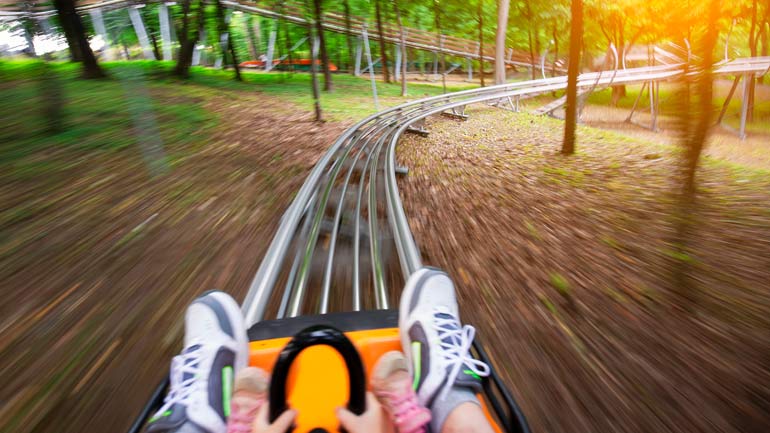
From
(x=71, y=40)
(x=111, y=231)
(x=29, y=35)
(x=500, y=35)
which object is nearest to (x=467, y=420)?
(x=111, y=231)

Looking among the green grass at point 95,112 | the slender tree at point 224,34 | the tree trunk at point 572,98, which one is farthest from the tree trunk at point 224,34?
the tree trunk at point 572,98

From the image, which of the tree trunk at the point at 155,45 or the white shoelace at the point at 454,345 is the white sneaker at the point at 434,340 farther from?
the tree trunk at the point at 155,45

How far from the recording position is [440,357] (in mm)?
1402

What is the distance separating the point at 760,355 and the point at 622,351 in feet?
2.14

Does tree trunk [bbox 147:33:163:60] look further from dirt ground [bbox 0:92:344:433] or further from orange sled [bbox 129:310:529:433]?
orange sled [bbox 129:310:529:433]

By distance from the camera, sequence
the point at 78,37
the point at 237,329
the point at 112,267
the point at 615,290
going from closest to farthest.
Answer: the point at 237,329, the point at 615,290, the point at 112,267, the point at 78,37

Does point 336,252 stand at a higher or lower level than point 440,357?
lower

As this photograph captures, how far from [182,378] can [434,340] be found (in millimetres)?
935

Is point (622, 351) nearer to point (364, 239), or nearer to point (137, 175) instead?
point (364, 239)

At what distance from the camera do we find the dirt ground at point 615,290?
173 cm

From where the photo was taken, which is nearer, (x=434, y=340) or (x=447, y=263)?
(x=434, y=340)

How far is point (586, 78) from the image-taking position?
806 inches

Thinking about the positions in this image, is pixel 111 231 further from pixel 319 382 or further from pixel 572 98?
pixel 572 98

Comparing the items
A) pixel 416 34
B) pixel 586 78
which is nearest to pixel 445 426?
pixel 586 78
